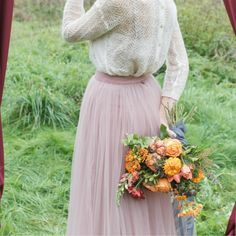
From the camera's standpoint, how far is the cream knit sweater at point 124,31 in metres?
2.67

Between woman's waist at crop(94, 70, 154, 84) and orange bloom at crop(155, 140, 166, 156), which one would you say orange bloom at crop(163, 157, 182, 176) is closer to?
orange bloom at crop(155, 140, 166, 156)

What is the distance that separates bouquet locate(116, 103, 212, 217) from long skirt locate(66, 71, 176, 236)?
10cm

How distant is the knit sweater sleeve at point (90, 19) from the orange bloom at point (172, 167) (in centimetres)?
65

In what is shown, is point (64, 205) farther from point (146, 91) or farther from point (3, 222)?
point (146, 91)

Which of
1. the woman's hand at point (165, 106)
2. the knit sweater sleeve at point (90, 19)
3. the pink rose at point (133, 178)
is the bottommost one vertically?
the pink rose at point (133, 178)

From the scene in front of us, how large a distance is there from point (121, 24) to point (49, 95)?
2.49 metres

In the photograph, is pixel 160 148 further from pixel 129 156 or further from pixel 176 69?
pixel 176 69

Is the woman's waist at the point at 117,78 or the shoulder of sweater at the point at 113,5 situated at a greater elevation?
the shoulder of sweater at the point at 113,5

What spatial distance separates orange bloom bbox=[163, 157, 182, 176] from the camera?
2.68 meters

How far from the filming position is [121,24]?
106 inches

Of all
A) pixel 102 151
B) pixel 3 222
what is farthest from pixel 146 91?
pixel 3 222

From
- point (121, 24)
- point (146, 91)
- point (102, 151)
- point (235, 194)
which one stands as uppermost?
point (121, 24)

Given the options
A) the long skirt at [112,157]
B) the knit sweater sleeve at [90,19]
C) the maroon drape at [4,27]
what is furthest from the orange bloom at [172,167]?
the maroon drape at [4,27]

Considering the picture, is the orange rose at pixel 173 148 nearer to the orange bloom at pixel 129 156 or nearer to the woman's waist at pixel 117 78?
the orange bloom at pixel 129 156
